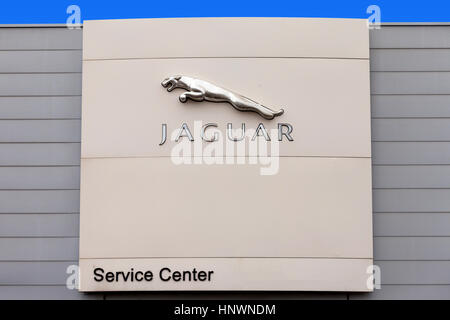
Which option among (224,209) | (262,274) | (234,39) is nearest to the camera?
(262,274)

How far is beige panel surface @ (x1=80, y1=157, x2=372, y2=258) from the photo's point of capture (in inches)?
486

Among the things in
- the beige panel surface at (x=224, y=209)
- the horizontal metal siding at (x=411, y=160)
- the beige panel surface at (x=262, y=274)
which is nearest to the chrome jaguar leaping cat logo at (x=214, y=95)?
the beige panel surface at (x=224, y=209)

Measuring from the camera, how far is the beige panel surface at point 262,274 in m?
12.2

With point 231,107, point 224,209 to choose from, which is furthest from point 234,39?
point 224,209

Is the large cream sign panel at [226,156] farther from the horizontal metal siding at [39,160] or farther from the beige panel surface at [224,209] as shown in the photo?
the horizontal metal siding at [39,160]

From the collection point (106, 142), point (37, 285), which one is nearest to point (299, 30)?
point (106, 142)

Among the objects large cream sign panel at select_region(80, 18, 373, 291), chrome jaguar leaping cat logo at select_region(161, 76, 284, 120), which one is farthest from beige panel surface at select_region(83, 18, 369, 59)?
chrome jaguar leaping cat logo at select_region(161, 76, 284, 120)

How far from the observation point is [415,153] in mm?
12914

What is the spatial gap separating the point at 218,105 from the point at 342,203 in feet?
7.88

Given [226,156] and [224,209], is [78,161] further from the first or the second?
[224,209]

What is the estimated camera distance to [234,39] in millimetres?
12812

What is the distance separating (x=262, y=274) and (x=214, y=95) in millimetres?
2795

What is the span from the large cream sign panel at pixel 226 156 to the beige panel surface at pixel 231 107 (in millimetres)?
17

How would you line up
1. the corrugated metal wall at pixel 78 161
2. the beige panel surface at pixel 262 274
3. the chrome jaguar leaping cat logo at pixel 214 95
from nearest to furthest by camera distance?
the beige panel surface at pixel 262 274
the chrome jaguar leaping cat logo at pixel 214 95
the corrugated metal wall at pixel 78 161
